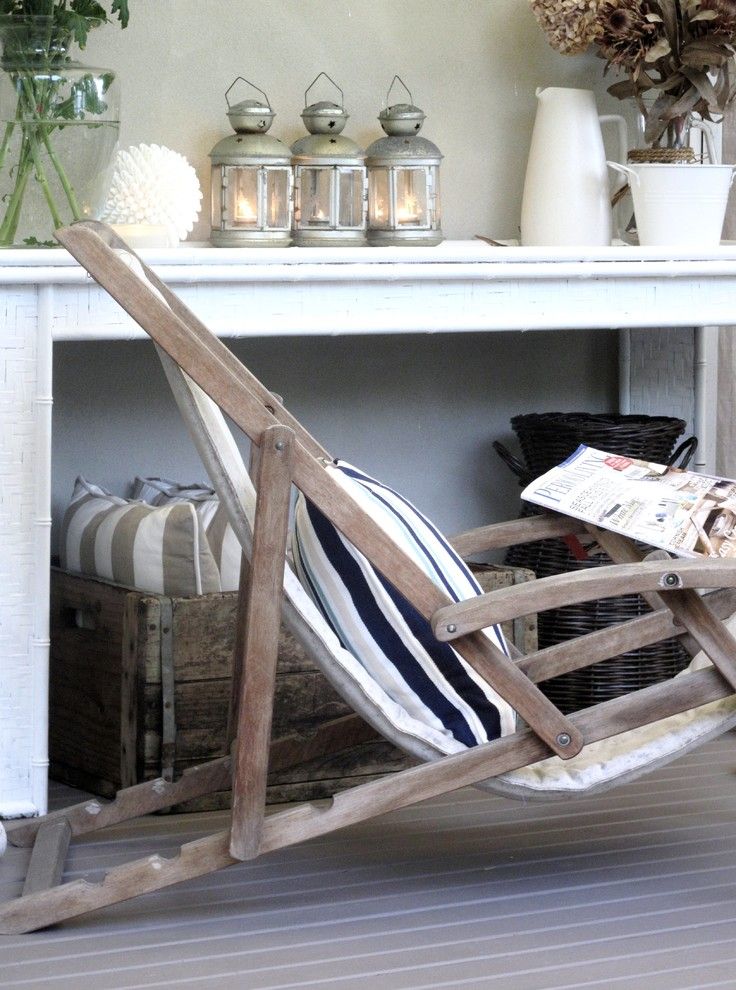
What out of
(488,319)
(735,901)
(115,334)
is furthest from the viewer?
(488,319)

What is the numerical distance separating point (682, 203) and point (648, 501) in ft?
2.95

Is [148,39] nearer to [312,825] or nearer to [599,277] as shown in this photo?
[599,277]

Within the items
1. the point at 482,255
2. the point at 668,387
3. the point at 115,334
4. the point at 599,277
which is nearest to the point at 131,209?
the point at 115,334

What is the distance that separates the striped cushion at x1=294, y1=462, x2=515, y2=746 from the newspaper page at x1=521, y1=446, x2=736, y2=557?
0.90 ft

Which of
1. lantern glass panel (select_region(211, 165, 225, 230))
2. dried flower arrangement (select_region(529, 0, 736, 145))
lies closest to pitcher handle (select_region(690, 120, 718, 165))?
dried flower arrangement (select_region(529, 0, 736, 145))

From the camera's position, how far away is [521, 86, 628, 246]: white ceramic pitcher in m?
3.03

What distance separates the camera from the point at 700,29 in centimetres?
285

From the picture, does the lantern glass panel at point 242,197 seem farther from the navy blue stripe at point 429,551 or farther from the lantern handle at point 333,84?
the navy blue stripe at point 429,551

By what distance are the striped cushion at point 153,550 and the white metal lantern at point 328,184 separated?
25.6 inches

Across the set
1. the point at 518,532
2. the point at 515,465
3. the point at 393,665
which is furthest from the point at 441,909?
the point at 515,465

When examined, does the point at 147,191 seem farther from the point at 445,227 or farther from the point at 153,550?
the point at 445,227

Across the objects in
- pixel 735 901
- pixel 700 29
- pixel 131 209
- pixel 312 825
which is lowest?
pixel 735 901

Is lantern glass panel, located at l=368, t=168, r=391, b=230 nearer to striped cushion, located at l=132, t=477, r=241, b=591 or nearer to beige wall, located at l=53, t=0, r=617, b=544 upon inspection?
beige wall, located at l=53, t=0, r=617, b=544

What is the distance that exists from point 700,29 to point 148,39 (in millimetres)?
1102
